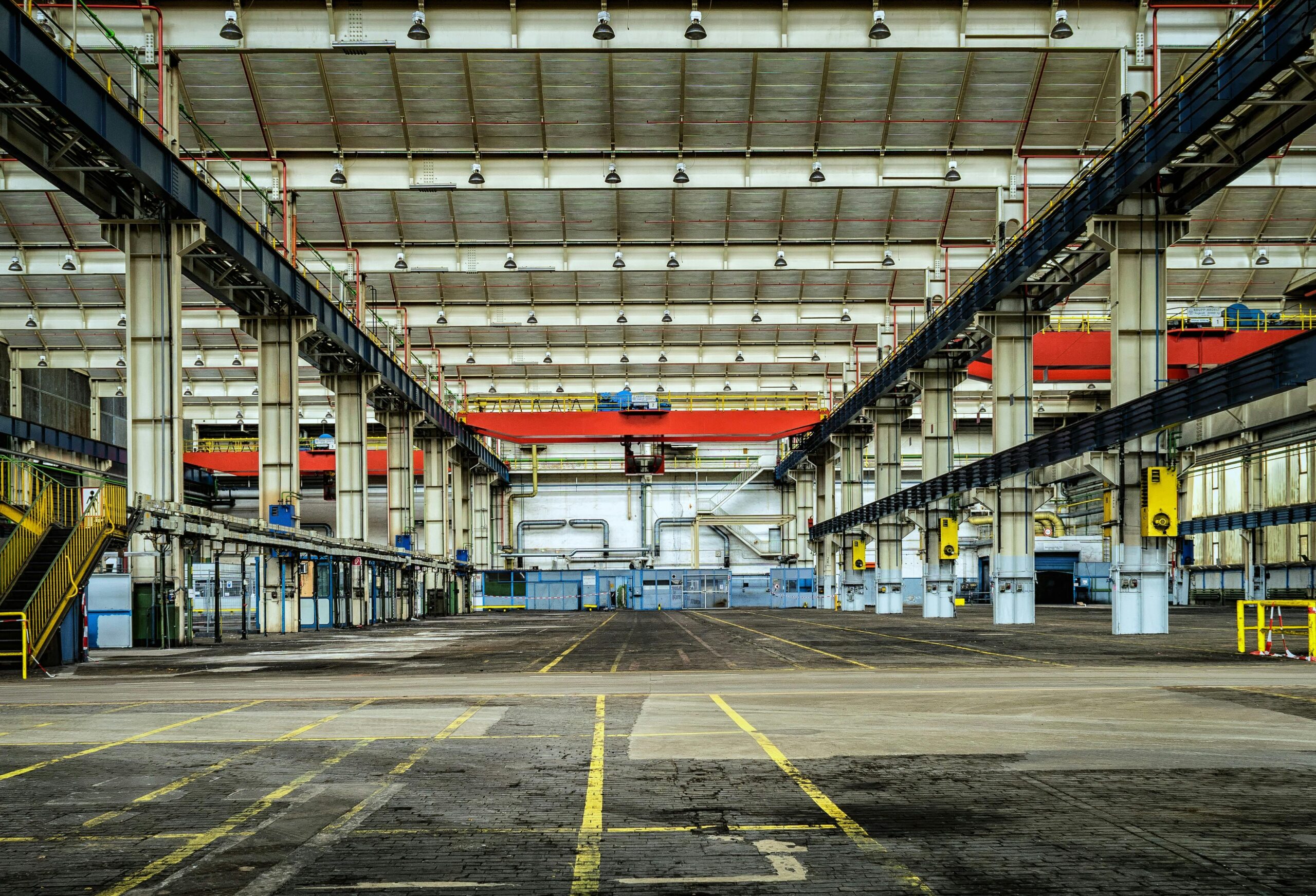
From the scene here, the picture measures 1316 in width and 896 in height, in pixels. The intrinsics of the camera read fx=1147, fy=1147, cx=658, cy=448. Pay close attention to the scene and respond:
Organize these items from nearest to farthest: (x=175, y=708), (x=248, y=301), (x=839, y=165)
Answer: (x=175, y=708) < (x=248, y=301) < (x=839, y=165)

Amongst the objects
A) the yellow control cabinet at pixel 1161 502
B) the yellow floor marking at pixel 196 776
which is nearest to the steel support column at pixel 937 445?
the yellow control cabinet at pixel 1161 502

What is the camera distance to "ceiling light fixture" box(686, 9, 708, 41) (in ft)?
102

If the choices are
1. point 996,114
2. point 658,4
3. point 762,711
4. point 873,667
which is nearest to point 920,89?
point 996,114

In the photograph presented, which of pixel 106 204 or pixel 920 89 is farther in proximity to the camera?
pixel 920 89

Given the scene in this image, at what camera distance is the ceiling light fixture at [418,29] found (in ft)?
103

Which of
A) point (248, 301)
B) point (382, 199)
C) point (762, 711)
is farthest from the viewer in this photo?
point (382, 199)

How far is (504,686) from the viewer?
15977mm

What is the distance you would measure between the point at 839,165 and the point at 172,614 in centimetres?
2635

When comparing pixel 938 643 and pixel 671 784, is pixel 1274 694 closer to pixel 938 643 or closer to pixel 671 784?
pixel 671 784

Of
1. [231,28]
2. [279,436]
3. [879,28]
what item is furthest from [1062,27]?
[279,436]

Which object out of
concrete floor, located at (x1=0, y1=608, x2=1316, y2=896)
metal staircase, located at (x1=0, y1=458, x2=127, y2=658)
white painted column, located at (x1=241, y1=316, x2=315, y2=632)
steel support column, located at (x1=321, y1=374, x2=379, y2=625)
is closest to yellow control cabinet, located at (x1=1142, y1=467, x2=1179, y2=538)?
concrete floor, located at (x1=0, y1=608, x2=1316, y2=896)

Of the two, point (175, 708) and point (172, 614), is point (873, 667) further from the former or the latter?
point (172, 614)

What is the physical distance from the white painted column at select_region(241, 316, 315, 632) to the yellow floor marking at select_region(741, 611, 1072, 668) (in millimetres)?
18105

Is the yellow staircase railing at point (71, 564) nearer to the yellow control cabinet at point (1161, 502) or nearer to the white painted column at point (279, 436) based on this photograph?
the white painted column at point (279, 436)
